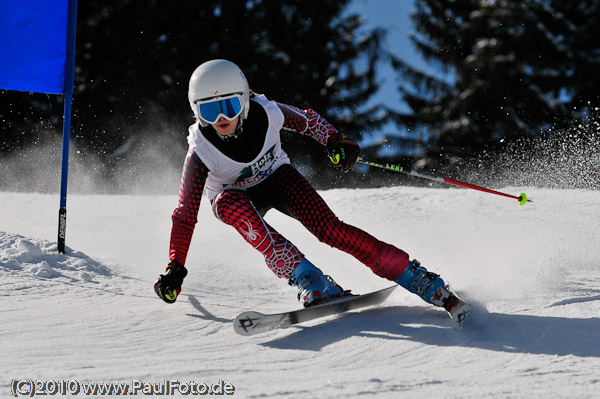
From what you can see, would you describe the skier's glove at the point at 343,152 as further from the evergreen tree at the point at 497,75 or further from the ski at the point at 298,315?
the evergreen tree at the point at 497,75

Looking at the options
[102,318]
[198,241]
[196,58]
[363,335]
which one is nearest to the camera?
[363,335]

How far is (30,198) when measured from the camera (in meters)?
6.66

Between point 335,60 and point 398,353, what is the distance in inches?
698

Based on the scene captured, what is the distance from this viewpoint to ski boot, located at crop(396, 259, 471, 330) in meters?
2.61

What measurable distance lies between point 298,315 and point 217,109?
960mm

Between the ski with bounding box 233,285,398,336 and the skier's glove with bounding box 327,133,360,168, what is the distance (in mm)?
649

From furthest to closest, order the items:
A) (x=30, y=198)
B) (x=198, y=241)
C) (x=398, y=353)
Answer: (x=30, y=198)
(x=198, y=241)
(x=398, y=353)

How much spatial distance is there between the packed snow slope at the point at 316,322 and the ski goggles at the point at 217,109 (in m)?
0.89

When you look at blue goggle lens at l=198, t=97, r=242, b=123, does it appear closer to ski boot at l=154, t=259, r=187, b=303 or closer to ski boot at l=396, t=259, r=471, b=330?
ski boot at l=154, t=259, r=187, b=303

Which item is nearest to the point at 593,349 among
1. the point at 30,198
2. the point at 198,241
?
the point at 198,241

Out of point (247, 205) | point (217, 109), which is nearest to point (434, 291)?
point (247, 205)

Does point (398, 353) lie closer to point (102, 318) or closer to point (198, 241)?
point (102, 318)

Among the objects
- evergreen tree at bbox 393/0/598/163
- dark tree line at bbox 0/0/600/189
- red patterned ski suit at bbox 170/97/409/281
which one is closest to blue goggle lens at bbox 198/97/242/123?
red patterned ski suit at bbox 170/97/409/281

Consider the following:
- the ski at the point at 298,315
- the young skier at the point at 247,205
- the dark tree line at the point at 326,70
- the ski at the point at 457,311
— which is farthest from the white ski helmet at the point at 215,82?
the dark tree line at the point at 326,70
